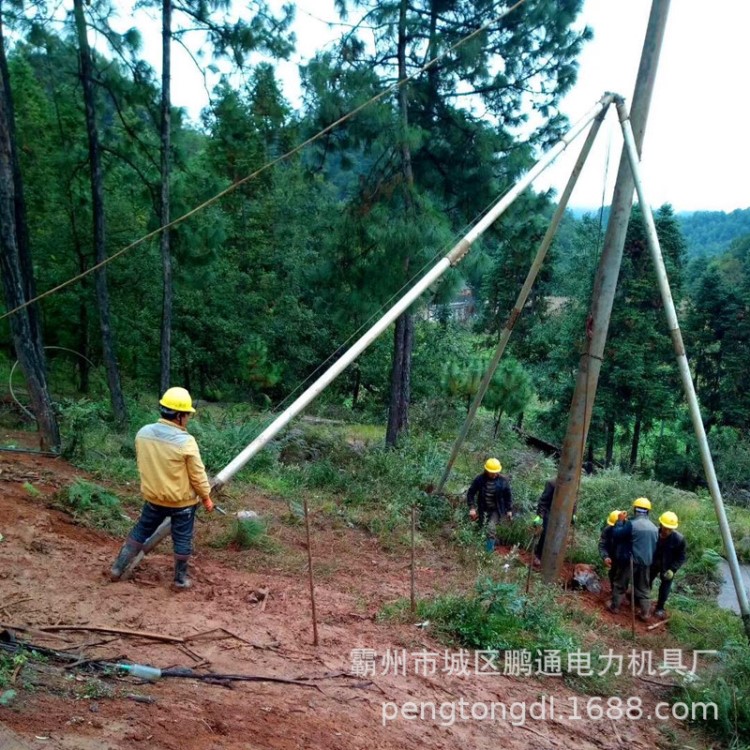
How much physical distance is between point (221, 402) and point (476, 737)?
19579 millimetres

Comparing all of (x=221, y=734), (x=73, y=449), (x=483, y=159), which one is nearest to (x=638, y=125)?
(x=483, y=159)

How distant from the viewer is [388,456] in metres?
12.9

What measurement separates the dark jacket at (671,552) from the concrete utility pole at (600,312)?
1413mm

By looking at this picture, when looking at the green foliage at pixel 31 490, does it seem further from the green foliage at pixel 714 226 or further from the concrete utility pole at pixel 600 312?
the green foliage at pixel 714 226

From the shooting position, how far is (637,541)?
323 inches

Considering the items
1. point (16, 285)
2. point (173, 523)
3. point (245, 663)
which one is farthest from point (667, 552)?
point (16, 285)

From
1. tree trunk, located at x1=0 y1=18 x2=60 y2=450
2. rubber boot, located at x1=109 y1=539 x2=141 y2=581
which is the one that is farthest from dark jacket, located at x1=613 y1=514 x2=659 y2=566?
tree trunk, located at x1=0 y1=18 x2=60 y2=450

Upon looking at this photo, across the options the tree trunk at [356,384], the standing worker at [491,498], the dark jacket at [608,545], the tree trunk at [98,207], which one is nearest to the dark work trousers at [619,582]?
the dark jacket at [608,545]

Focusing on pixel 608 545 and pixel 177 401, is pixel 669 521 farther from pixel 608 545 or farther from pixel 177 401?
pixel 177 401

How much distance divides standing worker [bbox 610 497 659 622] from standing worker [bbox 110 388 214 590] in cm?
568

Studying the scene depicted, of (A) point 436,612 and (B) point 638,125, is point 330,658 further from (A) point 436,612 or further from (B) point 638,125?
(B) point 638,125

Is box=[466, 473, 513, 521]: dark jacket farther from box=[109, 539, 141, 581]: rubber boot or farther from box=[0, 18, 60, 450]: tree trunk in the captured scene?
box=[0, 18, 60, 450]: tree trunk

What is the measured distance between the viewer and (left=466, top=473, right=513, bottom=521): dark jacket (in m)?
9.81

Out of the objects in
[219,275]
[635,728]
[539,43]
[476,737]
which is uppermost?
[539,43]
